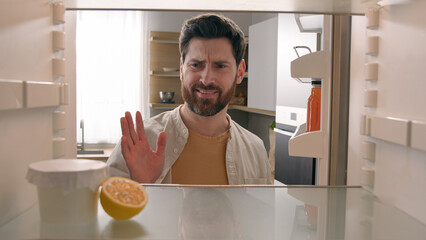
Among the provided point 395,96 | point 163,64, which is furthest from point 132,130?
point 163,64

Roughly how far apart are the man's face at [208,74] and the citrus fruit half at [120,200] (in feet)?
2.64

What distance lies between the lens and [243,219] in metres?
0.43

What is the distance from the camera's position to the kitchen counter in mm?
366

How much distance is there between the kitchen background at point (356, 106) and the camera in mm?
394

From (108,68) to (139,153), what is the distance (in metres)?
1.97

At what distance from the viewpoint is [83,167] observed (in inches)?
14.2

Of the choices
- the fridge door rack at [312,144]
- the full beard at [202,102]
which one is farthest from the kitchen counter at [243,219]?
the full beard at [202,102]

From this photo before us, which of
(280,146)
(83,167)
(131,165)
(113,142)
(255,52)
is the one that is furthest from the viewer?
(113,142)

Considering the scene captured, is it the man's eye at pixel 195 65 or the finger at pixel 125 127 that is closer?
the finger at pixel 125 127

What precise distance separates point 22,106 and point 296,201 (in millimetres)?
357

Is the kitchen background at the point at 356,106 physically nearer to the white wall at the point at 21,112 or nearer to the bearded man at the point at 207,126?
the white wall at the point at 21,112

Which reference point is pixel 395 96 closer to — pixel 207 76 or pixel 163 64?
pixel 207 76

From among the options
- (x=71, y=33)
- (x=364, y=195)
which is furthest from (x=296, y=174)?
(x=71, y=33)

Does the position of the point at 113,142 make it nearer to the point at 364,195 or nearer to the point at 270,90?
the point at 270,90
